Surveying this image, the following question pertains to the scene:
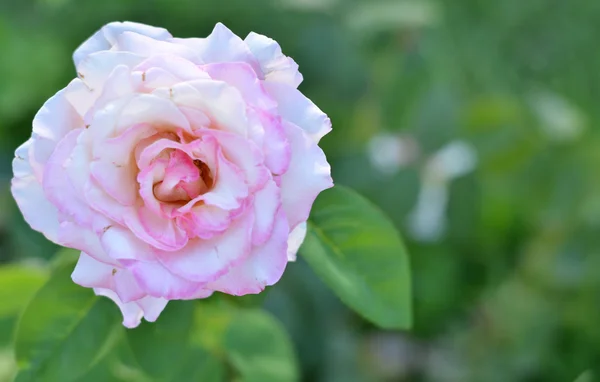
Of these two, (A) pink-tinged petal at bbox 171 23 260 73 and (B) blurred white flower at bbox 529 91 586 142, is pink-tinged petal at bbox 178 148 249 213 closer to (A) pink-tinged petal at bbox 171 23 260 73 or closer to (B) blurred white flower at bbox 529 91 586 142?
(A) pink-tinged petal at bbox 171 23 260 73

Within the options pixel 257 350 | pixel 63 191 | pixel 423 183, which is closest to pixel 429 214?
pixel 423 183

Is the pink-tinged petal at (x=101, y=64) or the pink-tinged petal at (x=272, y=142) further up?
the pink-tinged petal at (x=101, y=64)

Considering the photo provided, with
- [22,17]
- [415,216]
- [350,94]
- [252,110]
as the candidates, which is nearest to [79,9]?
[22,17]

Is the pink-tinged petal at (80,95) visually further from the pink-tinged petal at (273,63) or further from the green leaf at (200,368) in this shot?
the green leaf at (200,368)

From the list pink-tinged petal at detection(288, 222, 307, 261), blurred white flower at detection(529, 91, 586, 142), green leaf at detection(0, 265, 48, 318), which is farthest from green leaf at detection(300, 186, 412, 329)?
blurred white flower at detection(529, 91, 586, 142)

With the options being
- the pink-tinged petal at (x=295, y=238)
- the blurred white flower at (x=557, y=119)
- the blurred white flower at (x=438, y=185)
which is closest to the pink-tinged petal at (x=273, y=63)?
the pink-tinged petal at (x=295, y=238)
